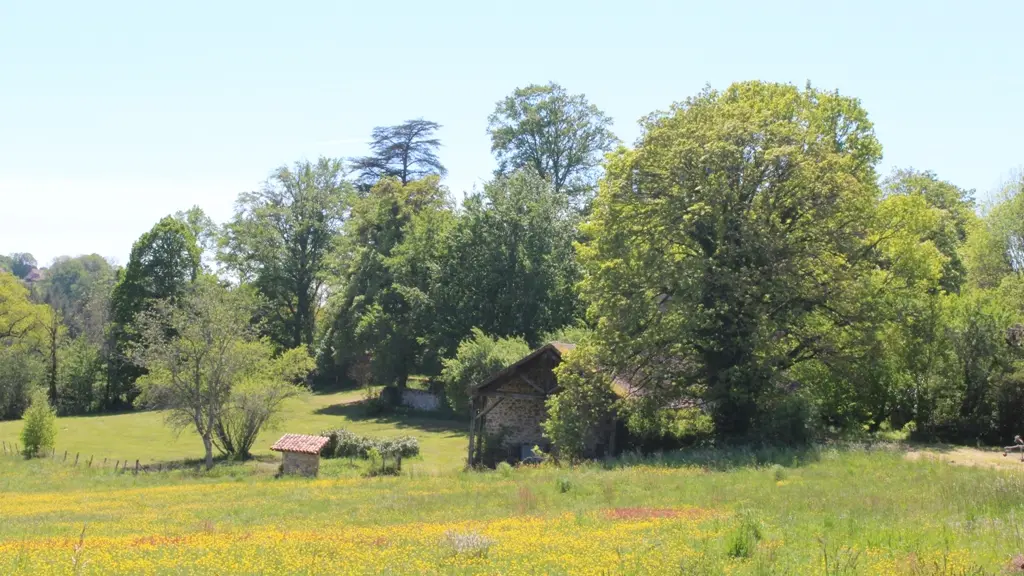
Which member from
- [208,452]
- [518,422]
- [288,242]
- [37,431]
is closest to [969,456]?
[518,422]

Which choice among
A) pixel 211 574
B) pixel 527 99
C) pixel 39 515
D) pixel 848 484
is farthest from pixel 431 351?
pixel 211 574

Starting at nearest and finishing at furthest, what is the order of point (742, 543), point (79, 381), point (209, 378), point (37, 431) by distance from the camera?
point (742, 543) → point (209, 378) → point (37, 431) → point (79, 381)

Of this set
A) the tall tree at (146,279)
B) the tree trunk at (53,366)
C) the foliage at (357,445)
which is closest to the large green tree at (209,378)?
the foliage at (357,445)

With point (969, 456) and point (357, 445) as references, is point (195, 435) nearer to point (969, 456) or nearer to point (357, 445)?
point (357, 445)

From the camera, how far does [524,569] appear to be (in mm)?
10203

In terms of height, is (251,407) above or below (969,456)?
above

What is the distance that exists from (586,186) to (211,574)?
61154 millimetres

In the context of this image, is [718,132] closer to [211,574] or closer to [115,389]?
[211,574]

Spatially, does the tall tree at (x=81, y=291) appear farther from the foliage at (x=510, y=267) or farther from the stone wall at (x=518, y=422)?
the stone wall at (x=518, y=422)

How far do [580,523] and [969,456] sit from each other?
1722 cm

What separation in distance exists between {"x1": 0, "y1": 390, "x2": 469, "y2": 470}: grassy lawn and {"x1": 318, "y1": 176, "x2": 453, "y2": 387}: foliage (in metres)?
4.49

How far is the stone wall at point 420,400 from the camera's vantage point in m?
61.5

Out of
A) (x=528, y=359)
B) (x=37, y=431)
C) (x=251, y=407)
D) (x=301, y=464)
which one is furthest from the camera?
(x=37, y=431)

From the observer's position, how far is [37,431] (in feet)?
144
